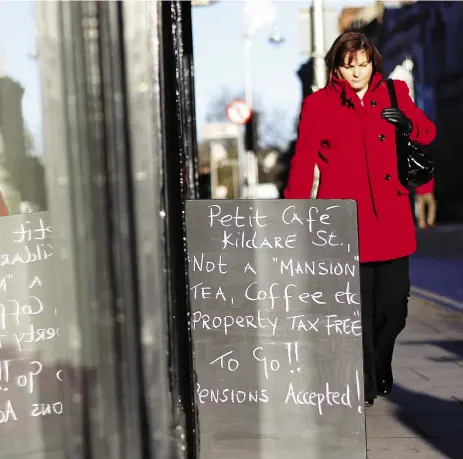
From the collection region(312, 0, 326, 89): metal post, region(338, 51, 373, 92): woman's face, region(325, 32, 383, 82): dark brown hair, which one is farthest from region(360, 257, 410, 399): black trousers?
region(312, 0, 326, 89): metal post

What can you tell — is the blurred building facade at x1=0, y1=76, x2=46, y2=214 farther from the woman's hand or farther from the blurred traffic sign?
the blurred traffic sign

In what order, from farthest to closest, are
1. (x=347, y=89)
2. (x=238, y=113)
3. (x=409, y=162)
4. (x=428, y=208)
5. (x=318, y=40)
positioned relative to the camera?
(x=238, y=113), (x=318, y=40), (x=428, y=208), (x=409, y=162), (x=347, y=89)

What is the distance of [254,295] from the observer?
11.1 feet

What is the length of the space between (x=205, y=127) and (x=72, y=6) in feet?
61.6

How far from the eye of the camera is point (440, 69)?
30250 mm

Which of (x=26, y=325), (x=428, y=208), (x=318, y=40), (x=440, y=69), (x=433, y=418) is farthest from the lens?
(x=440, y=69)

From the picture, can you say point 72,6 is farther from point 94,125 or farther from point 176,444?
point 176,444

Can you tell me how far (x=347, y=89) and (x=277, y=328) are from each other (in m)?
1.39

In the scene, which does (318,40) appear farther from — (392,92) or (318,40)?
(392,92)

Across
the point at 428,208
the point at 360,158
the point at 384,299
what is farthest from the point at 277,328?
the point at 428,208

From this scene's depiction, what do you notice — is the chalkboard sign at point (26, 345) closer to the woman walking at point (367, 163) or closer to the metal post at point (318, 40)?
the woman walking at point (367, 163)

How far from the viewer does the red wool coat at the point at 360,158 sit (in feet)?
13.8

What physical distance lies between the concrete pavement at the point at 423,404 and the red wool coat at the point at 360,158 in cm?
78

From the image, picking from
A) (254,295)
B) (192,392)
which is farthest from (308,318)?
(192,392)
